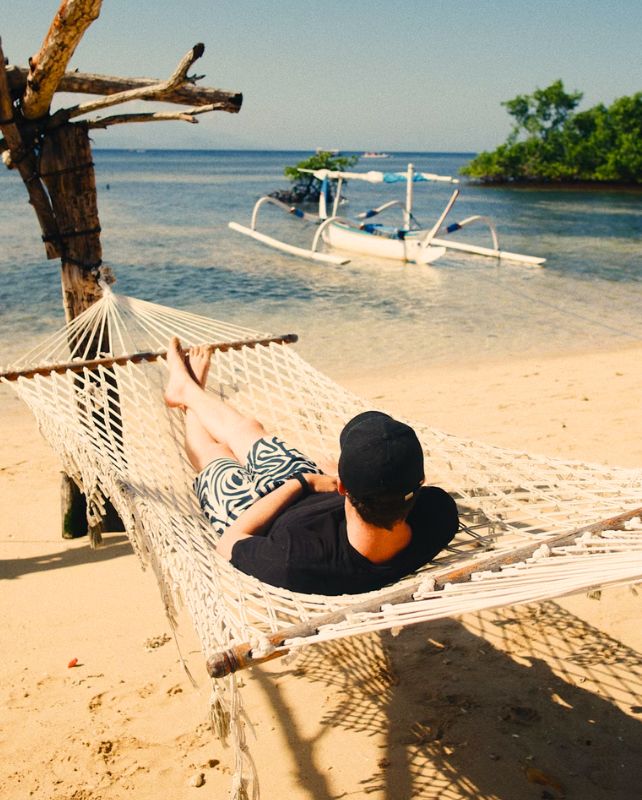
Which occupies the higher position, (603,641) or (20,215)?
(20,215)

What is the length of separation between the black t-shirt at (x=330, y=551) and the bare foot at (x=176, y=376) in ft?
3.25

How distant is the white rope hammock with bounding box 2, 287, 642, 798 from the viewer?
3.98 ft

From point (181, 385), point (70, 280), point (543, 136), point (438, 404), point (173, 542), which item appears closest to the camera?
point (173, 542)

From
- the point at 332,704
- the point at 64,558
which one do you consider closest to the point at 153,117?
the point at 64,558

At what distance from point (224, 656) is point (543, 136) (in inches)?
1381

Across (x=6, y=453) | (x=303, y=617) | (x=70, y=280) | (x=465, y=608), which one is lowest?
(x=6, y=453)

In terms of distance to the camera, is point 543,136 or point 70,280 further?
point 543,136

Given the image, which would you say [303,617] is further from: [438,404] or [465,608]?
[438,404]

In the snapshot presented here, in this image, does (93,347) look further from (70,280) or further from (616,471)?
(616,471)

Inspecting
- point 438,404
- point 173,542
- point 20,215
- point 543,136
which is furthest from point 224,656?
point 543,136

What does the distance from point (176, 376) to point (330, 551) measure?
125 cm

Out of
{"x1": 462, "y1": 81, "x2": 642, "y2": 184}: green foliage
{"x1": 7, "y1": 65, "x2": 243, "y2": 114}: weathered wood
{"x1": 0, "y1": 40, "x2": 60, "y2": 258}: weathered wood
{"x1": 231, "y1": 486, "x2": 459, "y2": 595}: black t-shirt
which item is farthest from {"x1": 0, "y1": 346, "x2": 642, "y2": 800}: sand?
{"x1": 462, "y1": 81, "x2": 642, "y2": 184}: green foliage

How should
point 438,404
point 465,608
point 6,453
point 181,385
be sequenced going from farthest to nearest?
1. point 438,404
2. point 6,453
3. point 181,385
4. point 465,608

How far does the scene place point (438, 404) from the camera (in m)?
4.54
